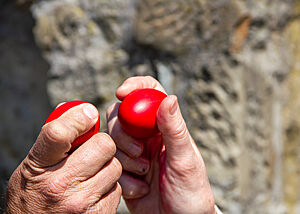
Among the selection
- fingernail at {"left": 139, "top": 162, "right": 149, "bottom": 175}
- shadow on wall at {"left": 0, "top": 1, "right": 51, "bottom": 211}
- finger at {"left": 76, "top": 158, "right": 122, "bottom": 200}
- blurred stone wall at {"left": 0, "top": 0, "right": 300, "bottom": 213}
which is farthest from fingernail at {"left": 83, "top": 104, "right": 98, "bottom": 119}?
shadow on wall at {"left": 0, "top": 1, "right": 51, "bottom": 211}

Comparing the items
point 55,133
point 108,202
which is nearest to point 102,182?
point 108,202

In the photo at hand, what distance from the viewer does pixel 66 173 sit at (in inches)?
24.3

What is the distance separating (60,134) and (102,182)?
0.16 meters

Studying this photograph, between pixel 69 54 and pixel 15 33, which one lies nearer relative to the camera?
pixel 69 54

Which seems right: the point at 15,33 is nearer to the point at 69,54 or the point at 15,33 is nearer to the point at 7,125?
the point at 7,125

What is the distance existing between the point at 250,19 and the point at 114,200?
931 millimetres

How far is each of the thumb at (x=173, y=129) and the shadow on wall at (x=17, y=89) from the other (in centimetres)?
156

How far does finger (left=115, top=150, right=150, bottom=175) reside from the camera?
81cm

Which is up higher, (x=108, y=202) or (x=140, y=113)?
(x=140, y=113)

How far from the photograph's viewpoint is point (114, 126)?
2.70ft

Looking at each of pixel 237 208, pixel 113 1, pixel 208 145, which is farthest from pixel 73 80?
pixel 237 208

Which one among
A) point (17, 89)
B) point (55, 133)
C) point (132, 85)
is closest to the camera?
point (55, 133)

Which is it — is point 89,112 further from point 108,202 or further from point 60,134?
point 108,202

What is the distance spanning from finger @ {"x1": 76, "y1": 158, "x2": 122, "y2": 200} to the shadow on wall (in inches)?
61.3
